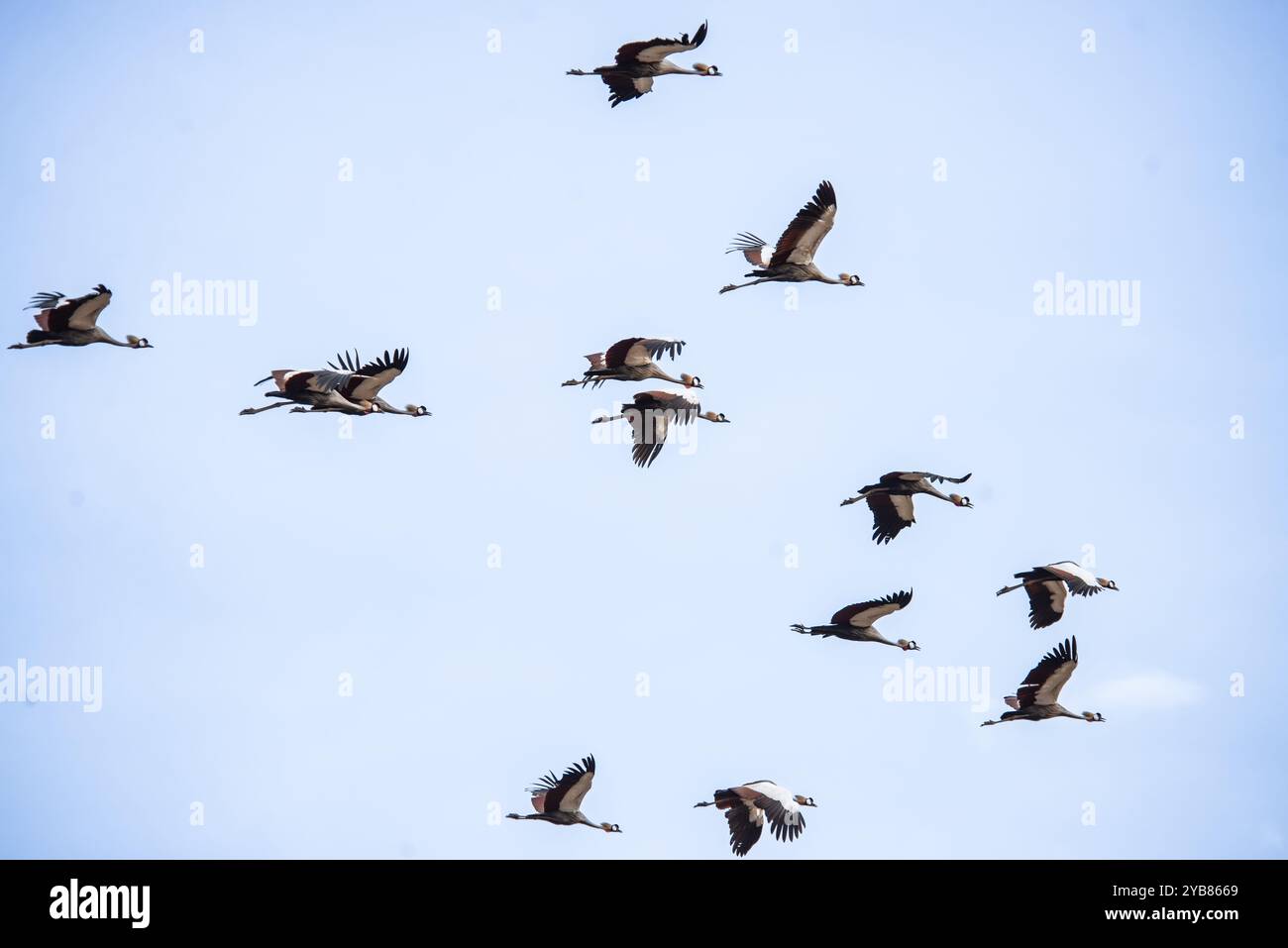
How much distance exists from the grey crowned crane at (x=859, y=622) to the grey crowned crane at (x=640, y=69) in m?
9.40

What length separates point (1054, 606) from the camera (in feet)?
132

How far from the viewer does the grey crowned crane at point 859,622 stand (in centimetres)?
3850

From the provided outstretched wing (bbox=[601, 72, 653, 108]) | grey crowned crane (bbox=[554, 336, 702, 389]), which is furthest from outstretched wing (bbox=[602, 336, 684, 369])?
outstretched wing (bbox=[601, 72, 653, 108])

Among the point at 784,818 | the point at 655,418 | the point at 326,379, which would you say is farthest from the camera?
the point at 655,418

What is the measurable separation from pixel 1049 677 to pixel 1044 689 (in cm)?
59

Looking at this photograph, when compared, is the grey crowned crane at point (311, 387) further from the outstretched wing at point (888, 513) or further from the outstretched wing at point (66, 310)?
the outstretched wing at point (888, 513)

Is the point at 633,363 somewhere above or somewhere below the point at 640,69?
below

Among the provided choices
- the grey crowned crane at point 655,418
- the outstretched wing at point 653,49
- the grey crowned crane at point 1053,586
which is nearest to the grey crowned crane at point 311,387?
the grey crowned crane at point 655,418

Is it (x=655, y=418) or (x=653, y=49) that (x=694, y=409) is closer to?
(x=655, y=418)

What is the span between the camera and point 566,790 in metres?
39.3

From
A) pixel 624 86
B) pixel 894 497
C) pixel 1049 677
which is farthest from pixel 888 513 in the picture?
pixel 624 86
